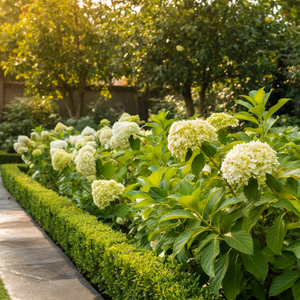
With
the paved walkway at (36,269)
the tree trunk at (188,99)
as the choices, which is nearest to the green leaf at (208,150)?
the paved walkway at (36,269)

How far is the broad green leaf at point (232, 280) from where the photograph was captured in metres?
1.69

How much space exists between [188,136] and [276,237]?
61 cm

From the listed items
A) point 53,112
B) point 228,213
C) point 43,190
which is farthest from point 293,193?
point 53,112

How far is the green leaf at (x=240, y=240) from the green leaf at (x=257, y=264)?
0.52 ft

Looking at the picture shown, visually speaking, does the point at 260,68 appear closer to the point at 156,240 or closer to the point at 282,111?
the point at 282,111

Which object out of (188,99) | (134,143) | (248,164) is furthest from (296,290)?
(188,99)

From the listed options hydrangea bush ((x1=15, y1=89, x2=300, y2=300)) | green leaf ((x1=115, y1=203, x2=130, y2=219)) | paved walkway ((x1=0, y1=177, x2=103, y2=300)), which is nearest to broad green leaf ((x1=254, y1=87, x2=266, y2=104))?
hydrangea bush ((x1=15, y1=89, x2=300, y2=300))

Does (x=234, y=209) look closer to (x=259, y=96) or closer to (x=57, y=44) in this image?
(x=259, y=96)

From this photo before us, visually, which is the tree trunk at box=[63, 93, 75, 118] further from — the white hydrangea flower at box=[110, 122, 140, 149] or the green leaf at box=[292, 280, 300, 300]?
the green leaf at box=[292, 280, 300, 300]

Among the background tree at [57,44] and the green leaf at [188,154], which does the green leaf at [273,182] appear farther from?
the background tree at [57,44]

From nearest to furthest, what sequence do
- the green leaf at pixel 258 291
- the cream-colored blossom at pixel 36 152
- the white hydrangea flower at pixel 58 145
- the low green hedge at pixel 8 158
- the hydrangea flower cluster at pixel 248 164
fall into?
1. the hydrangea flower cluster at pixel 248 164
2. the green leaf at pixel 258 291
3. the white hydrangea flower at pixel 58 145
4. the cream-colored blossom at pixel 36 152
5. the low green hedge at pixel 8 158

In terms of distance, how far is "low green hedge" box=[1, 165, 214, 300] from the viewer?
183 cm

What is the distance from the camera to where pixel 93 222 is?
10.6ft

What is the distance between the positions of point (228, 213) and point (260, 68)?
7.27 meters
